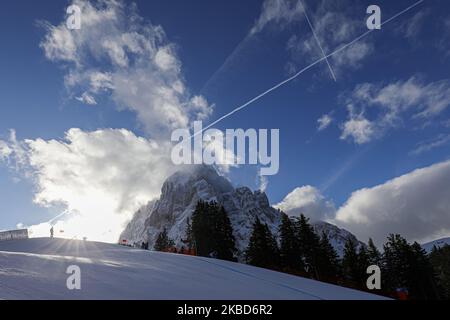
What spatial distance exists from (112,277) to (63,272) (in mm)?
1526

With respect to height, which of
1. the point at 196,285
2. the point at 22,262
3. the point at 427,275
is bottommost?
the point at 427,275

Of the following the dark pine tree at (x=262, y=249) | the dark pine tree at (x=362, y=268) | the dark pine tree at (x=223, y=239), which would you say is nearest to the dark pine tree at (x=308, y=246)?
the dark pine tree at (x=262, y=249)

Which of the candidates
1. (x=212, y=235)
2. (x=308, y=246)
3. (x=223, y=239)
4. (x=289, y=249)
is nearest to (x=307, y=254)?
(x=308, y=246)

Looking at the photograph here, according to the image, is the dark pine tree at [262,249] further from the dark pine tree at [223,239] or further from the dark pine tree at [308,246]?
the dark pine tree at [308,246]

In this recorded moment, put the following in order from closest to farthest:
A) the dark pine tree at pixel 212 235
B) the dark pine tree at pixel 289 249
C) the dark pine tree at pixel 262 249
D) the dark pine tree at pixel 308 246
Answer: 1. the dark pine tree at pixel 289 249
2. the dark pine tree at pixel 262 249
3. the dark pine tree at pixel 308 246
4. the dark pine tree at pixel 212 235

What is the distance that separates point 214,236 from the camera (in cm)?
4309

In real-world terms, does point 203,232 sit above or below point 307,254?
above

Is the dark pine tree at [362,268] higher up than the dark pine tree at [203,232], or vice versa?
the dark pine tree at [203,232]

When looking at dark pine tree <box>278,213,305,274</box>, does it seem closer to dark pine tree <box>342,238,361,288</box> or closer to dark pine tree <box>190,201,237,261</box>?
dark pine tree <box>342,238,361,288</box>

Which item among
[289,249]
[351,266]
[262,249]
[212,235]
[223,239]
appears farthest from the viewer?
[212,235]

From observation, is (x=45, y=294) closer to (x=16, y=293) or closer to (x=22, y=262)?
(x=16, y=293)

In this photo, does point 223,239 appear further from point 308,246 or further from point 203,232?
point 308,246
